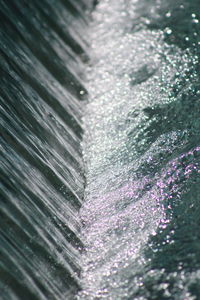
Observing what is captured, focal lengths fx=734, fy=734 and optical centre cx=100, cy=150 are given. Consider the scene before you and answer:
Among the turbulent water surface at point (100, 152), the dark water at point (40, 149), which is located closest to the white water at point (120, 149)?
the turbulent water surface at point (100, 152)

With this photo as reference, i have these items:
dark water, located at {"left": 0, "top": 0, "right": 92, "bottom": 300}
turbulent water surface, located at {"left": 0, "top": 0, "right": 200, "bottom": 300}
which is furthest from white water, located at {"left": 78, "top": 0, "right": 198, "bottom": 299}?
dark water, located at {"left": 0, "top": 0, "right": 92, "bottom": 300}

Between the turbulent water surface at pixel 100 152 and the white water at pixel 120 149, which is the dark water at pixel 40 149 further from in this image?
the white water at pixel 120 149

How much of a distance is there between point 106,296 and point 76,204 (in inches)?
44.4

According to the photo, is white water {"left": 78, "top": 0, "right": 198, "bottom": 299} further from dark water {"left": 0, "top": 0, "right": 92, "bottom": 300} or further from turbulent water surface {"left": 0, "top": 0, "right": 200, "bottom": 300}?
dark water {"left": 0, "top": 0, "right": 92, "bottom": 300}

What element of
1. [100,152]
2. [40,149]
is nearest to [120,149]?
[100,152]

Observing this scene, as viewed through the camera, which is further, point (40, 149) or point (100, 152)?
point (100, 152)

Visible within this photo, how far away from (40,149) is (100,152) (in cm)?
60

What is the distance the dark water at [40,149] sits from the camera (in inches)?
160

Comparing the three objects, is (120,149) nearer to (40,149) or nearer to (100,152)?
(100,152)

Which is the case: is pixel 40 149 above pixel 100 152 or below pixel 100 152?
above

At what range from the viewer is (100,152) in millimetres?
5570

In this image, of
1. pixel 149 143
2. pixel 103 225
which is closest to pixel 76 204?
pixel 103 225

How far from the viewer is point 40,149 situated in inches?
203

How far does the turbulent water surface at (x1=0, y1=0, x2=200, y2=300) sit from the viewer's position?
4.04m
